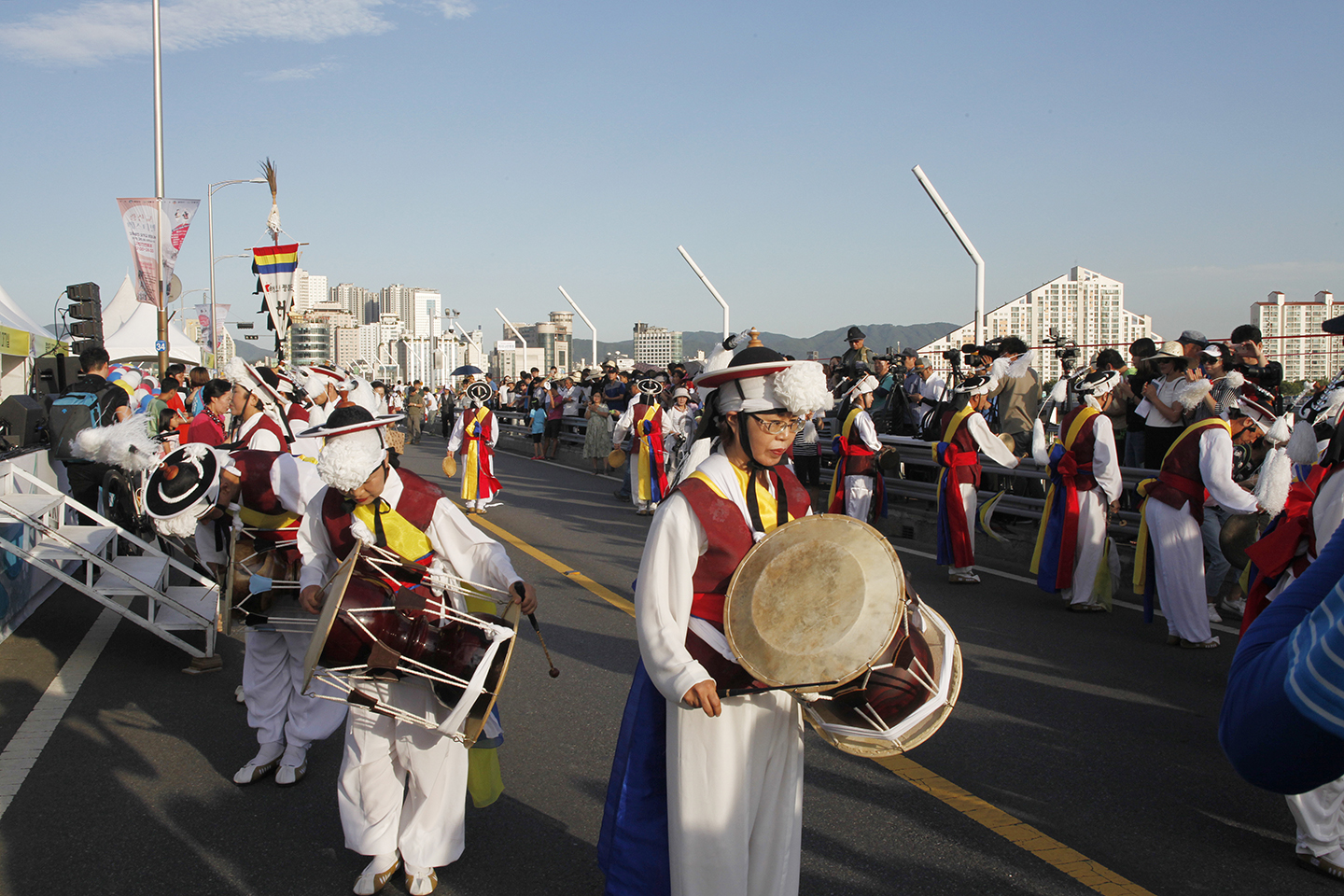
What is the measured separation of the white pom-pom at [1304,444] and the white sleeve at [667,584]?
353 centimetres

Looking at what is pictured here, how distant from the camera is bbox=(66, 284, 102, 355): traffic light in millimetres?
15578

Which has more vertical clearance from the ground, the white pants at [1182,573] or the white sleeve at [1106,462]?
the white sleeve at [1106,462]

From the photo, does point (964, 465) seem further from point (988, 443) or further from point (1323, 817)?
point (1323, 817)

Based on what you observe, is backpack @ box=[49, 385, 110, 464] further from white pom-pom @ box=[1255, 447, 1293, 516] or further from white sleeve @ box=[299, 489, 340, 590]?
white pom-pom @ box=[1255, 447, 1293, 516]

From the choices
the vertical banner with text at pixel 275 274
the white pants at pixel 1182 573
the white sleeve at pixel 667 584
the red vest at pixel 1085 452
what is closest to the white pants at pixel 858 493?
the red vest at pixel 1085 452

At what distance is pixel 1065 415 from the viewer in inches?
309

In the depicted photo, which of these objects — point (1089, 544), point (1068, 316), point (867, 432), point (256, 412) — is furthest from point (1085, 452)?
point (1068, 316)

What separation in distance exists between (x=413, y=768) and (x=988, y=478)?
8.50 metres

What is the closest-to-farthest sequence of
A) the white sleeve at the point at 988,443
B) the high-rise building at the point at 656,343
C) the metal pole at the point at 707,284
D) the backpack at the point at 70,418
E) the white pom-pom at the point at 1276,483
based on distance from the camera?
the white pom-pom at the point at 1276,483
the white sleeve at the point at 988,443
the backpack at the point at 70,418
the metal pole at the point at 707,284
the high-rise building at the point at 656,343

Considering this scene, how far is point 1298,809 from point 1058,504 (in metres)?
4.35

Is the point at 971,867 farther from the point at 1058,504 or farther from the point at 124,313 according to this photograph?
the point at 124,313

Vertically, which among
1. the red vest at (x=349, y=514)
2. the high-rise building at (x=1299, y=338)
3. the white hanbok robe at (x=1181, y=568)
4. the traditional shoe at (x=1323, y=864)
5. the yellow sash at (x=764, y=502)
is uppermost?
the high-rise building at (x=1299, y=338)

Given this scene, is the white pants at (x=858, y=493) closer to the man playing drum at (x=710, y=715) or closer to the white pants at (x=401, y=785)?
the white pants at (x=401, y=785)

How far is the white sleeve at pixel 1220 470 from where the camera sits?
5.88 meters
